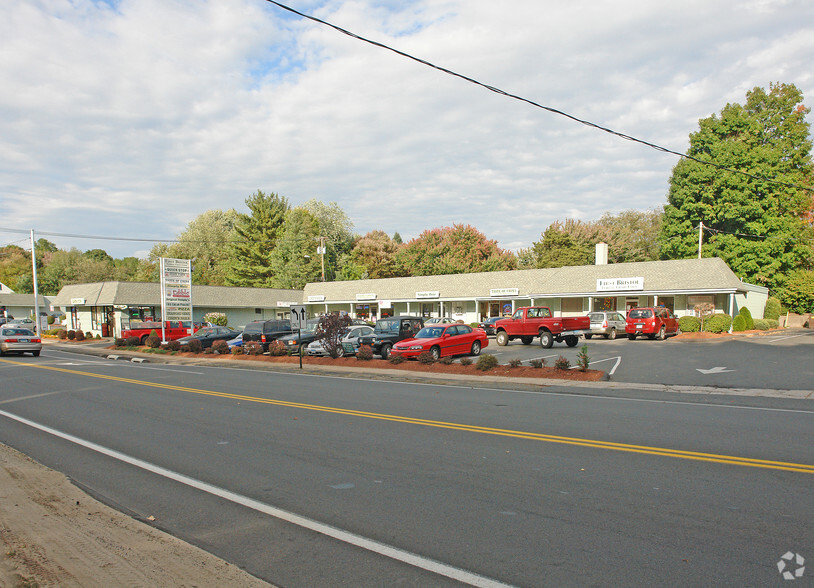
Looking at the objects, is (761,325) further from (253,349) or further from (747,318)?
(253,349)

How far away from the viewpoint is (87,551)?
181 inches

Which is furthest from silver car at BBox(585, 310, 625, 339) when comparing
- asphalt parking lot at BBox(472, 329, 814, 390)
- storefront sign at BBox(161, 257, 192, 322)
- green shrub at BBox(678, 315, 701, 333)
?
storefront sign at BBox(161, 257, 192, 322)

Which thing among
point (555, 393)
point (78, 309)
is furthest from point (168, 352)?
point (78, 309)

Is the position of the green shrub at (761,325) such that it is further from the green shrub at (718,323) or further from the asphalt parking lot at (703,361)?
the asphalt parking lot at (703,361)

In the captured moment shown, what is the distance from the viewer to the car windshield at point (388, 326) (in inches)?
977

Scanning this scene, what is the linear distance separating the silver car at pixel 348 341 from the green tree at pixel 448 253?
40657mm

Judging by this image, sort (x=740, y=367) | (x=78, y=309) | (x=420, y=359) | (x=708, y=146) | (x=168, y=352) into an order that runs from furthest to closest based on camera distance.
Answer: (x=78, y=309) → (x=708, y=146) → (x=168, y=352) → (x=420, y=359) → (x=740, y=367)

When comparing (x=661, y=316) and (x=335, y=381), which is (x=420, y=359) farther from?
(x=661, y=316)

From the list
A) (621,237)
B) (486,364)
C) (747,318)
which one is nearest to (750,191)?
(747,318)

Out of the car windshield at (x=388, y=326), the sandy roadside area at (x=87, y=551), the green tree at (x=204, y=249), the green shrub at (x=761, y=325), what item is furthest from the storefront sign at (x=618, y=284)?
the green tree at (x=204, y=249)

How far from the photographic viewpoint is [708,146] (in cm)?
4491

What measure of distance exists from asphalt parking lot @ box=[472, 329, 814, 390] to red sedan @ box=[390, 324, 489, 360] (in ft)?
4.55

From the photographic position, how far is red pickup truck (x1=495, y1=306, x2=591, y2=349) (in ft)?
88.6

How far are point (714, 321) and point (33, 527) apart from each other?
113 ft
